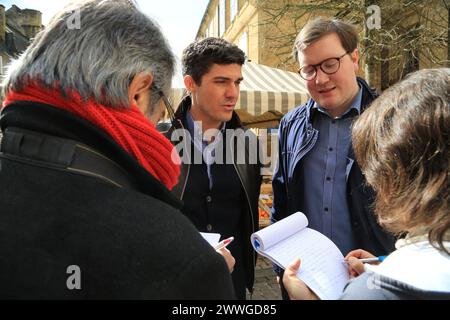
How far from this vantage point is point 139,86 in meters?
1.04

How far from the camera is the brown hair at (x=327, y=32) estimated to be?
6.84 ft

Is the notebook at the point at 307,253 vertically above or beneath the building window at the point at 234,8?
beneath

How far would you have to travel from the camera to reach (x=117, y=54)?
0.99 meters

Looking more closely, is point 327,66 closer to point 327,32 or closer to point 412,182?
point 327,32

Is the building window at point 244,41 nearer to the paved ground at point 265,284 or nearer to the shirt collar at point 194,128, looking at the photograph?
the paved ground at point 265,284

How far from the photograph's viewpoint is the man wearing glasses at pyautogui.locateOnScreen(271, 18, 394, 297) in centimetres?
194

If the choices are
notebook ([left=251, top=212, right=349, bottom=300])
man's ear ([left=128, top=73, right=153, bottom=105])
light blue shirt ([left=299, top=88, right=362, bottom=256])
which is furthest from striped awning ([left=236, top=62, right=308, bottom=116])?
man's ear ([left=128, top=73, right=153, bottom=105])

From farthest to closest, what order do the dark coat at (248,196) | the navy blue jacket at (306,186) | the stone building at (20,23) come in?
the stone building at (20,23) → the dark coat at (248,196) → the navy blue jacket at (306,186)

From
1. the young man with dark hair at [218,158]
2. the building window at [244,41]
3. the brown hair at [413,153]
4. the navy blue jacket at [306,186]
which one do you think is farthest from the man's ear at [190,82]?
the building window at [244,41]

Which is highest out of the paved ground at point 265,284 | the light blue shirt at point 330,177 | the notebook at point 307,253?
the light blue shirt at point 330,177

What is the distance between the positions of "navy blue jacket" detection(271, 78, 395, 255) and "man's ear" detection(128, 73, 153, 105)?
117cm

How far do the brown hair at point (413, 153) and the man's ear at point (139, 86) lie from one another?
0.61 metres

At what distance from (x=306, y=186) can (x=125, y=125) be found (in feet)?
4.44

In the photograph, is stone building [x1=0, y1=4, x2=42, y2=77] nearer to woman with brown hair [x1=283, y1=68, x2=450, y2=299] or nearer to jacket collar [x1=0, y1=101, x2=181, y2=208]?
jacket collar [x1=0, y1=101, x2=181, y2=208]
